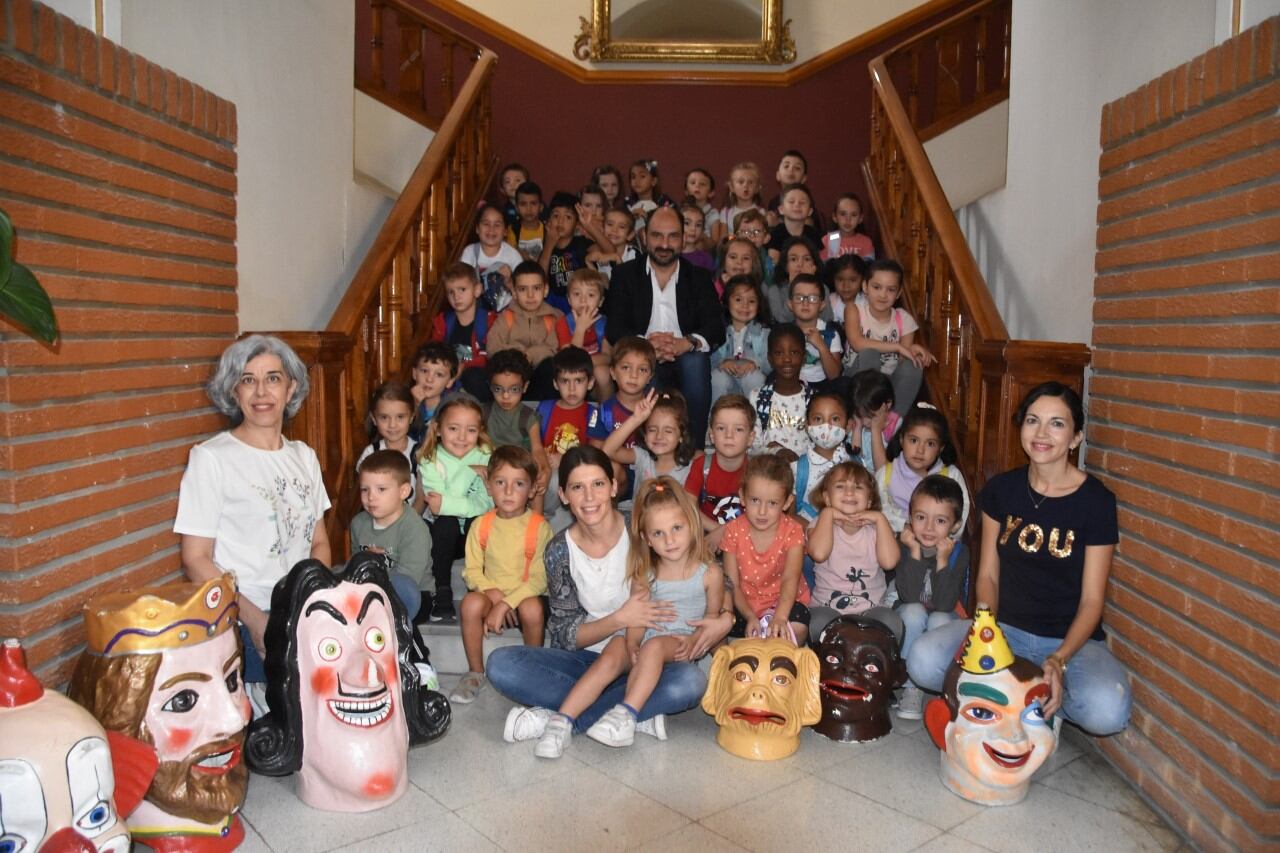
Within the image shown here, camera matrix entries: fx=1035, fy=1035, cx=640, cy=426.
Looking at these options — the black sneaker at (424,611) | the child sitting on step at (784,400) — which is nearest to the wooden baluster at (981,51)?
the child sitting on step at (784,400)

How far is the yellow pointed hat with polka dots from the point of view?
2.59 meters

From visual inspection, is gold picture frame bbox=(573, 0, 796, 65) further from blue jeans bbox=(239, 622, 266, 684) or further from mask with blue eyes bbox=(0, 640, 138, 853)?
mask with blue eyes bbox=(0, 640, 138, 853)

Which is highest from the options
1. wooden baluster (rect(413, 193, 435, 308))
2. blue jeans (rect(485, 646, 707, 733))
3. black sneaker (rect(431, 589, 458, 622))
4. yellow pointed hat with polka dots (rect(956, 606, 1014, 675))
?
wooden baluster (rect(413, 193, 435, 308))

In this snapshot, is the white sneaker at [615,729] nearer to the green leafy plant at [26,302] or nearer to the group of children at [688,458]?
the group of children at [688,458]

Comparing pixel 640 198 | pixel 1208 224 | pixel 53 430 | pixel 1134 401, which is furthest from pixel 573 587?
pixel 640 198

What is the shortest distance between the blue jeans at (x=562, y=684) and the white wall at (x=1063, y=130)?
1683 millimetres

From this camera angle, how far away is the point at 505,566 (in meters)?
3.43

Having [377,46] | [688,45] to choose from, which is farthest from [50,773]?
[688,45]

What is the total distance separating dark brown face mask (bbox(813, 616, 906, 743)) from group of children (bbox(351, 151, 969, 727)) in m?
0.21

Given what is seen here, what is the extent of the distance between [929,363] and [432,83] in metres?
4.31

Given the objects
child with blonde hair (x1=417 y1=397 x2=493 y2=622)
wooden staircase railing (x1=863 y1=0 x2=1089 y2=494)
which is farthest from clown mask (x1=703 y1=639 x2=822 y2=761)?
child with blonde hair (x1=417 y1=397 x2=493 y2=622)

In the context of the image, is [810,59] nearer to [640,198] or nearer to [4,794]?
[640,198]

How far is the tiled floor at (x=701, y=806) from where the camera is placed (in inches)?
95.2

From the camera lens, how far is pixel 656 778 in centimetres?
277
